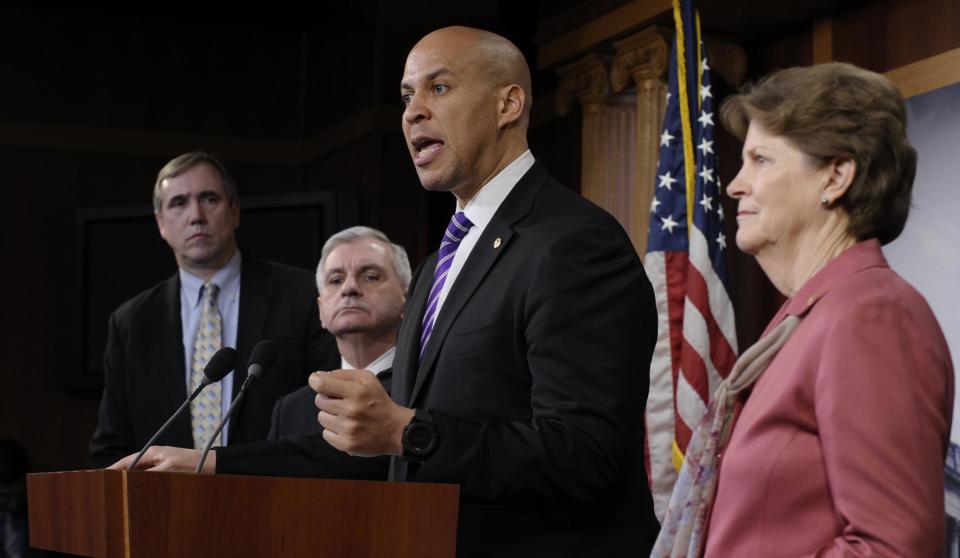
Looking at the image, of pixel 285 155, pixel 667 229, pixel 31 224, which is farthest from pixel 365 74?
pixel 667 229

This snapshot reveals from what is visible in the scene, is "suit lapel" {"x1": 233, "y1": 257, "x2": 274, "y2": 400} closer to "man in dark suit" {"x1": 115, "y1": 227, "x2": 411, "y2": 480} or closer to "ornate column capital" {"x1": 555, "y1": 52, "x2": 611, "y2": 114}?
"man in dark suit" {"x1": 115, "y1": 227, "x2": 411, "y2": 480}

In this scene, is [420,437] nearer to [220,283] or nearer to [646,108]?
[220,283]

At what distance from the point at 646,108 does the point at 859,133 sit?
355cm

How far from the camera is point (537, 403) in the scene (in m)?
2.10

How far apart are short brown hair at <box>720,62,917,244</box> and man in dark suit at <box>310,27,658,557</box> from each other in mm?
459

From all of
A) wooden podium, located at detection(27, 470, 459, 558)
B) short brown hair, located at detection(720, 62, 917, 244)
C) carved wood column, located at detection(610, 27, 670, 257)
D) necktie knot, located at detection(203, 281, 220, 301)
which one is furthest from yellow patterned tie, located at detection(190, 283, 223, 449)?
short brown hair, located at detection(720, 62, 917, 244)

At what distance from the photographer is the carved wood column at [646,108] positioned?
17.2 feet

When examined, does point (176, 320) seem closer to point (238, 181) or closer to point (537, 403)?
point (537, 403)

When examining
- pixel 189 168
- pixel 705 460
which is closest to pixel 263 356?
pixel 705 460

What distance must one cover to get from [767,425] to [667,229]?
3046 mm

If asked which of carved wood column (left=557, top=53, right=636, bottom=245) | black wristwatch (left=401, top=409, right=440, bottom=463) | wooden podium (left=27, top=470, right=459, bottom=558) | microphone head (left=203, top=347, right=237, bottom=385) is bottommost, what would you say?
wooden podium (left=27, top=470, right=459, bottom=558)

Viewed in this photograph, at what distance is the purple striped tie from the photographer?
2.37 m

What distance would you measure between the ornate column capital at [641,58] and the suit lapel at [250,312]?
1.72 m

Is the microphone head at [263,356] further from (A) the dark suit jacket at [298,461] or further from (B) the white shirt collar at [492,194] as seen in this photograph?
(B) the white shirt collar at [492,194]
